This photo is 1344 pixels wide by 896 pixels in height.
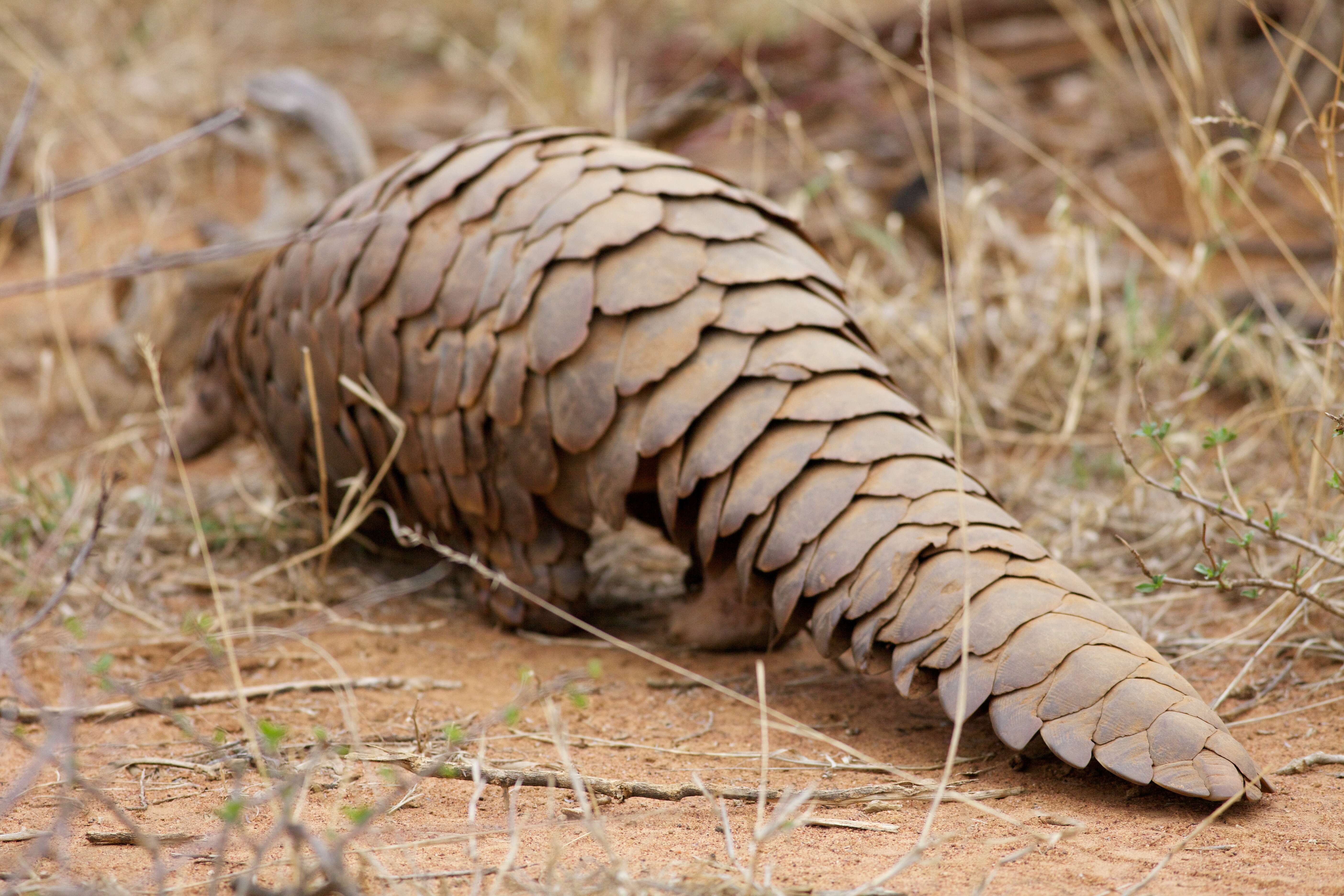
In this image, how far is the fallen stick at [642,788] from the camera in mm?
1591

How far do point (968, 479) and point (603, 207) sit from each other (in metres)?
0.84

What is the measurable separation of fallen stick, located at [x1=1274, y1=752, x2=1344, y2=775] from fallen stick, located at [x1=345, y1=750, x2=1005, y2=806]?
402 mm

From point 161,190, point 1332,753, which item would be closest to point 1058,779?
point 1332,753

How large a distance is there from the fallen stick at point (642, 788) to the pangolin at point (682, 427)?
17cm

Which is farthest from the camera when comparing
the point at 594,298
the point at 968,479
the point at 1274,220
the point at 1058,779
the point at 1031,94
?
the point at 1031,94

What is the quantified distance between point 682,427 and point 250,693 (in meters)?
0.89

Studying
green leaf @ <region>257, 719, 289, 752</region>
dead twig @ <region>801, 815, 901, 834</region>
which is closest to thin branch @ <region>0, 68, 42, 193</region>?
green leaf @ <region>257, 719, 289, 752</region>

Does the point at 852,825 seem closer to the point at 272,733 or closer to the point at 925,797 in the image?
the point at 925,797

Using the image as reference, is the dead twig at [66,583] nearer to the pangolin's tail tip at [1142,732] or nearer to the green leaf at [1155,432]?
the pangolin's tail tip at [1142,732]

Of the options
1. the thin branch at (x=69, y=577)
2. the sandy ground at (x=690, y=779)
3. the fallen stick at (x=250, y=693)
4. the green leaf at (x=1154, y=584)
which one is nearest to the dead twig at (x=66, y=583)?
the thin branch at (x=69, y=577)

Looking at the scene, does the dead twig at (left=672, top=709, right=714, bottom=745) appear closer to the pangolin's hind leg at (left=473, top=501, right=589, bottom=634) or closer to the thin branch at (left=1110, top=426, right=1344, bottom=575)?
the pangolin's hind leg at (left=473, top=501, right=589, bottom=634)

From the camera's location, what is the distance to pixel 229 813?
1127mm

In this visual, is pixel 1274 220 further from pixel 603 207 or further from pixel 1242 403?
pixel 603 207

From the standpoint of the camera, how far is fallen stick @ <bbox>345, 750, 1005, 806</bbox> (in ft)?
5.22
